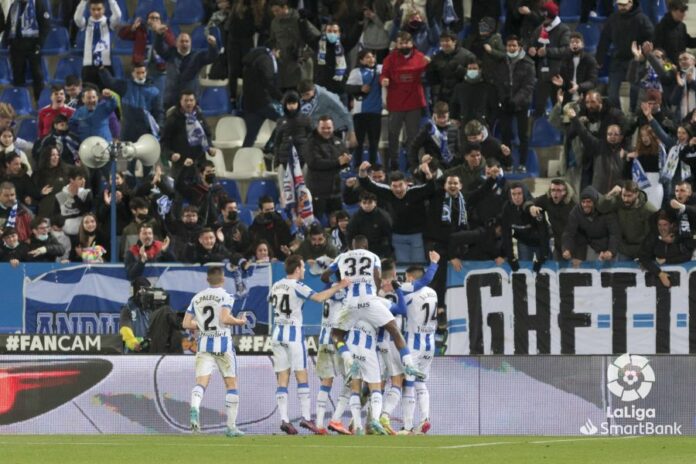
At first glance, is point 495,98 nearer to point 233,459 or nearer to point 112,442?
point 112,442

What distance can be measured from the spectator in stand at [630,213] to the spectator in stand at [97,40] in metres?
9.47

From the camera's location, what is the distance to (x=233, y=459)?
16562 millimetres

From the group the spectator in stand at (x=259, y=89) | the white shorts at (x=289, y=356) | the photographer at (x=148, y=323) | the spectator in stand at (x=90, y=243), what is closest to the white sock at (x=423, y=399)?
the white shorts at (x=289, y=356)

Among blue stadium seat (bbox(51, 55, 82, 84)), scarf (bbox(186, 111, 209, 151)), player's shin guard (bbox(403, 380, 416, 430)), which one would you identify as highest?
blue stadium seat (bbox(51, 55, 82, 84))

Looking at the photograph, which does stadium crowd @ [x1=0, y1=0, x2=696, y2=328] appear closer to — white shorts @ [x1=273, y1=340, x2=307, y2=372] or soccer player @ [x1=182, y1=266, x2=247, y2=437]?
white shorts @ [x1=273, y1=340, x2=307, y2=372]

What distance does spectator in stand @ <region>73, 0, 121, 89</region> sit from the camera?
1136 inches

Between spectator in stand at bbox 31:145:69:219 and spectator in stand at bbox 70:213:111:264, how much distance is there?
759 mm

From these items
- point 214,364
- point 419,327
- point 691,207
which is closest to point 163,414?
point 214,364

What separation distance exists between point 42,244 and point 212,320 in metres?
5.05

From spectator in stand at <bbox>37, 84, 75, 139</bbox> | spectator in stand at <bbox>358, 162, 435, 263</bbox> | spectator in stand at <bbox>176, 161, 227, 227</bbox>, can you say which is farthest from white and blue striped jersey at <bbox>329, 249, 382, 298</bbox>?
spectator in stand at <bbox>37, 84, 75, 139</bbox>

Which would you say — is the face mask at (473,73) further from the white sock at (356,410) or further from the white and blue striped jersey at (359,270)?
the white sock at (356,410)

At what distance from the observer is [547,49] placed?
26.6 meters

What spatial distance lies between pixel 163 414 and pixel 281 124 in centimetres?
551

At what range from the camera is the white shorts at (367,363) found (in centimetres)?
2072
